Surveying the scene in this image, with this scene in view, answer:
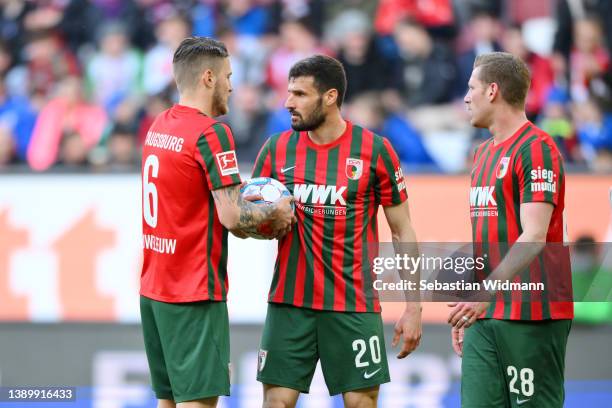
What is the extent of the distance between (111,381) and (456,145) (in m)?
3.64

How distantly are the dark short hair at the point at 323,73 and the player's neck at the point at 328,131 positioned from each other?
0.30 feet

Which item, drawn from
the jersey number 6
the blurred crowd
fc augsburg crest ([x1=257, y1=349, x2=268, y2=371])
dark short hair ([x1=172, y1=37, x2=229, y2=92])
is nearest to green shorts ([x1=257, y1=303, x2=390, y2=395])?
fc augsburg crest ([x1=257, y1=349, x2=268, y2=371])

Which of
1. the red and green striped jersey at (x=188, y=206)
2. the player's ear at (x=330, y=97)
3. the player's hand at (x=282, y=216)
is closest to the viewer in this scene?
the red and green striped jersey at (x=188, y=206)

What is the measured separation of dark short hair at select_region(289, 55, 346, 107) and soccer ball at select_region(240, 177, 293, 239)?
1.78ft

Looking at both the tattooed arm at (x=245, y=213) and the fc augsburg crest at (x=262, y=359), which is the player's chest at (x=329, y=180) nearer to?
the tattooed arm at (x=245, y=213)

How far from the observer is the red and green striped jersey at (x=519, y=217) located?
4746 millimetres

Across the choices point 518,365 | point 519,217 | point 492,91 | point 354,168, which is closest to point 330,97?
point 354,168

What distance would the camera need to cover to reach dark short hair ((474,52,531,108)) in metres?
4.94

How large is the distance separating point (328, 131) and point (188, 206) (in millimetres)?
902

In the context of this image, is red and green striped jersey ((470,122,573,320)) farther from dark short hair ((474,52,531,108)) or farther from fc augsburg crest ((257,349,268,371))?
fc augsburg crest ((257,349,268,371))

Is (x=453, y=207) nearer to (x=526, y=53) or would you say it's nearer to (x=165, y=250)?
(x=526, y=53)

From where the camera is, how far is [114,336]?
7805 millimetres

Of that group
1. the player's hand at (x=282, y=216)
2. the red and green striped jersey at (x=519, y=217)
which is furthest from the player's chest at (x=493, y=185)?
the player's hand at (x=282, y=216)

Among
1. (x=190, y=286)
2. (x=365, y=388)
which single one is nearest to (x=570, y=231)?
(x=365, y=388)
